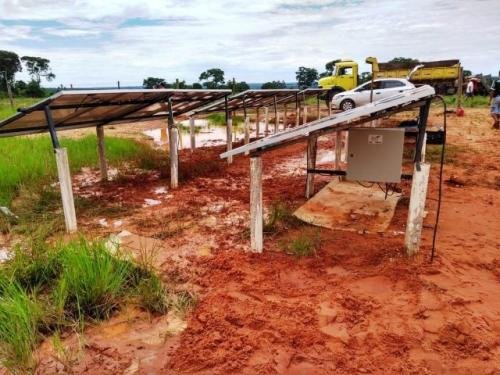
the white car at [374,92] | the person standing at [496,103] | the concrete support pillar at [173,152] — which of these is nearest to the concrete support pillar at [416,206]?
the concrete support pillar at [173,152]

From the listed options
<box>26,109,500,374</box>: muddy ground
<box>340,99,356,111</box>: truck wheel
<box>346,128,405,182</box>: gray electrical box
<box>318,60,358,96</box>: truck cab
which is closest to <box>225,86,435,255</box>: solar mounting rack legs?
<box>26,109,500,374</box>: muddy ground

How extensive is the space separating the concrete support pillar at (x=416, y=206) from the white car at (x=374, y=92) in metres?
14.9

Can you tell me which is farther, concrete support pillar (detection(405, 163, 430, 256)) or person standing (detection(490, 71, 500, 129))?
person standing (detection(490, 71, 500, 129))

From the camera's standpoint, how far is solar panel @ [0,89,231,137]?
222 inches

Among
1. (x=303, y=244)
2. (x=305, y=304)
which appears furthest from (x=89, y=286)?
(x=303, y=244)

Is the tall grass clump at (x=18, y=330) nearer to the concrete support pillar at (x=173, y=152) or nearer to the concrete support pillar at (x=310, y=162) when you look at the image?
the concrete support pillar at (x=310, y=162)

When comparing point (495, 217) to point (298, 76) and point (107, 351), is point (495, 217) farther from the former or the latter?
point (298, 76)

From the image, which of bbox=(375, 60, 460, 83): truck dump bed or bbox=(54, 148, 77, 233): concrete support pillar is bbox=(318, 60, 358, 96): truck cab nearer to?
bbox=(375, 60, 460, 83): truck dump bed

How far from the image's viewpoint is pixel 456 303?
3740 millimetres

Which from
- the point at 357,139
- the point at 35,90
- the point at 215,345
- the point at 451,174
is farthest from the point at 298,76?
the point at 215,345

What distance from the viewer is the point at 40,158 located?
905 cm

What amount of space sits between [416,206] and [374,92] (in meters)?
15.1

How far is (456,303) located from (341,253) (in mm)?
1406

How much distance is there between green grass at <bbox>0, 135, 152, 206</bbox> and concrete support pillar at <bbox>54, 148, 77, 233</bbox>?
172 cm
